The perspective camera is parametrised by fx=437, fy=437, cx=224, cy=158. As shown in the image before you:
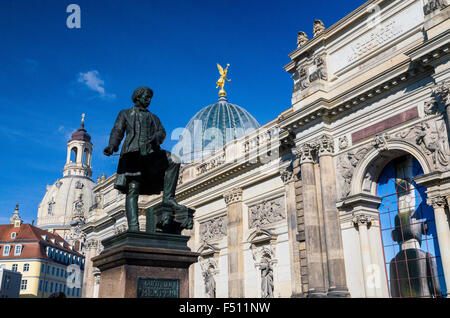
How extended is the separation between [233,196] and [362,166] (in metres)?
11.0

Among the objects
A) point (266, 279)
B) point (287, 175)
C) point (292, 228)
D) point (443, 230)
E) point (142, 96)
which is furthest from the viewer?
point (266, 279)

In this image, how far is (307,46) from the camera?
22.7 metres

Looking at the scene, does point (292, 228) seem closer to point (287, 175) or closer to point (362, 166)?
point (287, 175)

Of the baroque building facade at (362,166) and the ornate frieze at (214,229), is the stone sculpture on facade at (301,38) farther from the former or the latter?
the ornate frieze at (214,229)

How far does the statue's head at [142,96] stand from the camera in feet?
28.8

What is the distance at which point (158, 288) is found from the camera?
737cm

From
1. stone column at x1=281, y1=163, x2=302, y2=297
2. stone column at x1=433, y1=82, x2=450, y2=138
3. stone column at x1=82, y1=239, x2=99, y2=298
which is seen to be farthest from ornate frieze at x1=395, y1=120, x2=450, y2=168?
stone column at x1=82, y1=239, x2=99, y2=298

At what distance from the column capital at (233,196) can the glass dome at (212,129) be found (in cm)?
1808

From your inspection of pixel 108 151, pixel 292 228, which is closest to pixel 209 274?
pixel 292 228

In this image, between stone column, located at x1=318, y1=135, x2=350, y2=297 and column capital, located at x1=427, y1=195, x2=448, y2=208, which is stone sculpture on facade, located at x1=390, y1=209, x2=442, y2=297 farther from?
stone column, located at x1=318, y1=135, x2=350, y2=297

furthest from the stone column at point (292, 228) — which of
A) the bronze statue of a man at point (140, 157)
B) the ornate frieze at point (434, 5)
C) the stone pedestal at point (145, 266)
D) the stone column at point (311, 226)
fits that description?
the stone pedestal at point (145, 266)

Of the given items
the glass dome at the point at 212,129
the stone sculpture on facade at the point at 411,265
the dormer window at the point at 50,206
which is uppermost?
the dormer window at the point at 50,206

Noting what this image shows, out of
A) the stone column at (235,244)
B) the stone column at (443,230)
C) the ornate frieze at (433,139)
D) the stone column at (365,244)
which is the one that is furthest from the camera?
the stone column at (235,244)

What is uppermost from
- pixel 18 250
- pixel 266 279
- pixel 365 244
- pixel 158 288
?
pixel 18 250
